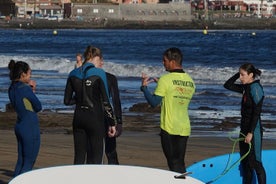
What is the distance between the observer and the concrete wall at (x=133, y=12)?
487ft

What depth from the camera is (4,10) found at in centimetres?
15950

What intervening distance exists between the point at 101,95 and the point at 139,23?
452 feet

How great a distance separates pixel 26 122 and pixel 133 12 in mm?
141003

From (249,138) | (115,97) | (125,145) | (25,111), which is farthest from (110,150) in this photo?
(125,145)

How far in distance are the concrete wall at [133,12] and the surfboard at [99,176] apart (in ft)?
466

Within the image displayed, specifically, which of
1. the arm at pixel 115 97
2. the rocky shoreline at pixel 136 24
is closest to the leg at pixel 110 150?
the arm at pixel 115 97

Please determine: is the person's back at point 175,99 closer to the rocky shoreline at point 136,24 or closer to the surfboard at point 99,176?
the surfboard at point 99,176

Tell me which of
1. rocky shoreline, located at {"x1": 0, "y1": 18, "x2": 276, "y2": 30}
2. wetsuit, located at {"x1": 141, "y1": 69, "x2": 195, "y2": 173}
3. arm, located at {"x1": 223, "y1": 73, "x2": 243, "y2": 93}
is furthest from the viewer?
rocky shoreline, located at {"x1": 0, "y1": 18, "x2": 276, "y2": 30}

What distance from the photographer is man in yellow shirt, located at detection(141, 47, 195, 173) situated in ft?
27.9

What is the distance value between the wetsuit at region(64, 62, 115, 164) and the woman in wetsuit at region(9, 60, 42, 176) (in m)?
0.39

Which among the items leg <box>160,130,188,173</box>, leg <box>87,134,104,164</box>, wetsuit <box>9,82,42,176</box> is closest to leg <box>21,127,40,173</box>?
wetsuit <box>9,82,42,176</box>

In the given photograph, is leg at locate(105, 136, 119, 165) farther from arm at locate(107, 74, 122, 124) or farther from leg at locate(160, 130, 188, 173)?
leg at locate(160, 130, 188, 173)

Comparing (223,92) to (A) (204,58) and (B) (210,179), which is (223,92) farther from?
(A) (204,58)

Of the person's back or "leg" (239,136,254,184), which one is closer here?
the person's back
